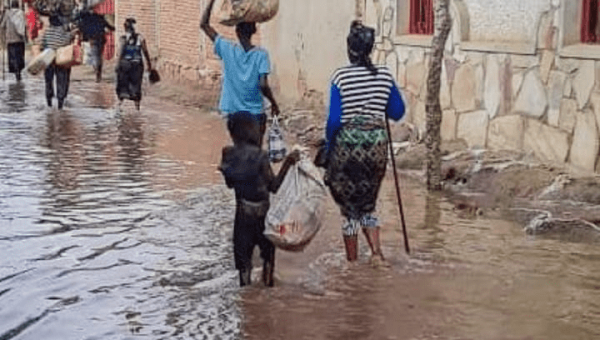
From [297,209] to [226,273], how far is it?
0.96 m

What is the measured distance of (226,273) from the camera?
859 centimetres

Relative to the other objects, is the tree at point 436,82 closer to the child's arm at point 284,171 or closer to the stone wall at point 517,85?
the stone wall at point 517,85

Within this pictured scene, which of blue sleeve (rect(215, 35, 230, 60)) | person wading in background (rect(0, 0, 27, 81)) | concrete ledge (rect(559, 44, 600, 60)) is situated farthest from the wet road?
person wading in background (rect(0, 0, 27, 81))

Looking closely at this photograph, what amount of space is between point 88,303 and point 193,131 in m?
9.84

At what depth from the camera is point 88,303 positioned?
25.5ft

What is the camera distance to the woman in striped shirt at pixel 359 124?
852 cm

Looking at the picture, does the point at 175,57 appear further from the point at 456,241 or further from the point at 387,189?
the point at 456,241

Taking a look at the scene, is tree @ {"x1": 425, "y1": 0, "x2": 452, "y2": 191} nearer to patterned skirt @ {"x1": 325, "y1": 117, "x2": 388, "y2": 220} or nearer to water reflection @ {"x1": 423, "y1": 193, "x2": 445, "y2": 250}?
water reflection @ {"x1": 423, "y1": 193, "x2": 445, "y2": 250}

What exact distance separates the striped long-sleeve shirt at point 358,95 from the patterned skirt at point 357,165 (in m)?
0.06

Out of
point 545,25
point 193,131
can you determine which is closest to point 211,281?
point 545,25

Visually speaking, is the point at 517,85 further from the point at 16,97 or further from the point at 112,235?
the point at 16,97

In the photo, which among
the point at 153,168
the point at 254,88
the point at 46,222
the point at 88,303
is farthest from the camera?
the point at 153,168

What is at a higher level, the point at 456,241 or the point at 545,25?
the point at 545,25

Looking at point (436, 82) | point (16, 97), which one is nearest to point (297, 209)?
point (436, 82)
